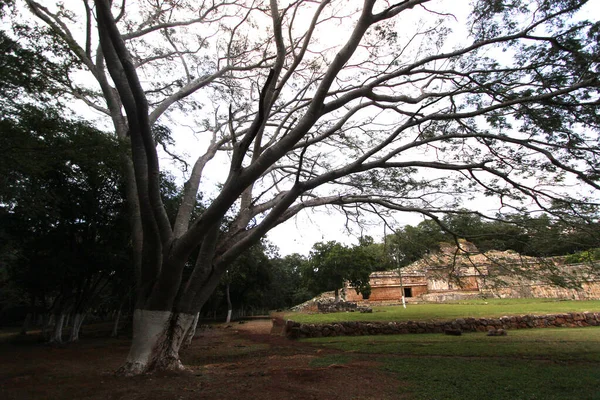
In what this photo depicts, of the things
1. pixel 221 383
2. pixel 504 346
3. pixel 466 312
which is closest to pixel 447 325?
pixel 504 346

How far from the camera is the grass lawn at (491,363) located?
4977mm

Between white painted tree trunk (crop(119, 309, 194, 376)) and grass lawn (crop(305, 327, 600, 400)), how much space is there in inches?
127

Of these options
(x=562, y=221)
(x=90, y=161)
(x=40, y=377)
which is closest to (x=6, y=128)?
(x=90, y=161)

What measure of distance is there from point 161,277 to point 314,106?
3958mm

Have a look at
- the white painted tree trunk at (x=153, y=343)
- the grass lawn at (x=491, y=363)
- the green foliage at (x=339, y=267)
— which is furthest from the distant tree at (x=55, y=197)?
the green foliage at (x=339, y=267)

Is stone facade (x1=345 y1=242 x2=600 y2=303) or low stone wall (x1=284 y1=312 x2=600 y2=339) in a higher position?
stone facade (x1=345 y1=242 x2=600 y2=303)

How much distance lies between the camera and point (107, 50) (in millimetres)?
5496

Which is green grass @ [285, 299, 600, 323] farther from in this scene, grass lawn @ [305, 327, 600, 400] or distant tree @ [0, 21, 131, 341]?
distant tree @ [0, 21, 131, 341]

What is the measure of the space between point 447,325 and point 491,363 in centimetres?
605

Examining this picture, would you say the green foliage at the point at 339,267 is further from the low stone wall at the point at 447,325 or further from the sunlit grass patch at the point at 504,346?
the sunlit grass patch at the point at 504,346

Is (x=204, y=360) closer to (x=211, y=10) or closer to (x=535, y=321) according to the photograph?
(x=211, y=10)

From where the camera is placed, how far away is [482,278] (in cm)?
849

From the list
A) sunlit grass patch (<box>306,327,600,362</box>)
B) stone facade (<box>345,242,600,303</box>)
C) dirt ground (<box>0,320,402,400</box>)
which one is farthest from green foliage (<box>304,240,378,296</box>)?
dirt ground (<box>0,320,402,400</box>)

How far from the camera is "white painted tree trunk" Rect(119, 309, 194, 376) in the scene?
20.4ft
